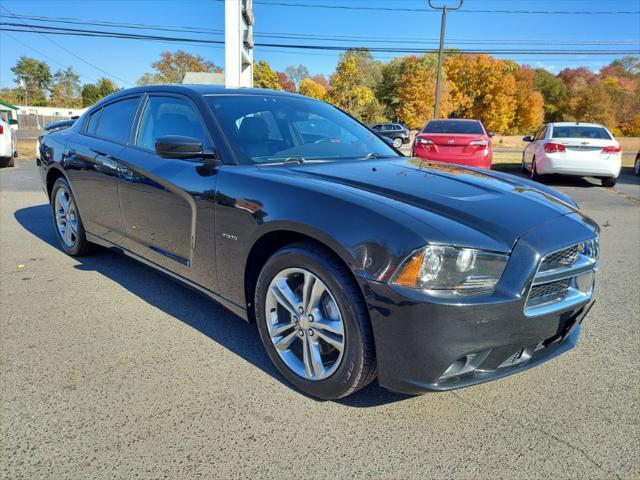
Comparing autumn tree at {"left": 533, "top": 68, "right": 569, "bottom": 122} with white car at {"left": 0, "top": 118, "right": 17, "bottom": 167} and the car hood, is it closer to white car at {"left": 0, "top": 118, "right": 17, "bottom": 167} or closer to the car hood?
white car at {"left": 0, "top": 118, "right": 17, "bottom": 167}

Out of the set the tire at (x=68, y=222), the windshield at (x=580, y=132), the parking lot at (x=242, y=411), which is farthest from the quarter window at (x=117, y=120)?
the windshield at (x=580, y=132)

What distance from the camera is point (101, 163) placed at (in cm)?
384

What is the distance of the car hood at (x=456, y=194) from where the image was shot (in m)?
2.12

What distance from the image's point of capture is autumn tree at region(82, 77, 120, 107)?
84438mm

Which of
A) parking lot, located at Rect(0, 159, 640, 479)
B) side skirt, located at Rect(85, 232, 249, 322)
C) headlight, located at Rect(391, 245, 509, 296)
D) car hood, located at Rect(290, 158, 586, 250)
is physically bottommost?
parking lot, located at Rect(0, 159, 640, 479)

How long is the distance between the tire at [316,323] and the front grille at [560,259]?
0.83 meters

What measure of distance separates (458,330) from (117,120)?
3.34 m

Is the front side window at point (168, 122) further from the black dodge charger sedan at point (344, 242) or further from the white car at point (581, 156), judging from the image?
the white car at point (581, 156)

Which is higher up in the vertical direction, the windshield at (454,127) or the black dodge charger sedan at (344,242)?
the windshield at (454,127)

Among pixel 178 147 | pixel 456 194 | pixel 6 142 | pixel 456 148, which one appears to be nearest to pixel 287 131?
pixel 178 147

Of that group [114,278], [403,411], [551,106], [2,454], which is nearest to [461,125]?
[114,278]

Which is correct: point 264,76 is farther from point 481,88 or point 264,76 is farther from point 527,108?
point 527,108

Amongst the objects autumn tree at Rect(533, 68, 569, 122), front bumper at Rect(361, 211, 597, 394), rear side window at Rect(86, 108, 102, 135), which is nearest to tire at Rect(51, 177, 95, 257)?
rear side window at Rect(86, 108, 102, 135)

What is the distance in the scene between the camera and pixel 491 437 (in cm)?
212
